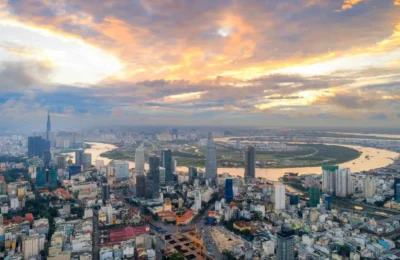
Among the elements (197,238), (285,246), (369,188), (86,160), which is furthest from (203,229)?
(86,160)

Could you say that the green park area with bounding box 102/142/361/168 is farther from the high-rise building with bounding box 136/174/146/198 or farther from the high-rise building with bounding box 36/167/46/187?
the high-rise building with bounding box 36/167/46/187

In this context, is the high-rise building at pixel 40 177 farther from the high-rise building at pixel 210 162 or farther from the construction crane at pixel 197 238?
the construction crane at pixel 197 238

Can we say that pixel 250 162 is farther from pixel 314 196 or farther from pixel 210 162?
pixel 314 196

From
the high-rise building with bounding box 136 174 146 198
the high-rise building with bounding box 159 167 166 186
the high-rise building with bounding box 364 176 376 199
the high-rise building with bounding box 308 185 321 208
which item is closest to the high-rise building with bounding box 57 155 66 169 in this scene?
the high-rise building with bounding box 159 167 166 186

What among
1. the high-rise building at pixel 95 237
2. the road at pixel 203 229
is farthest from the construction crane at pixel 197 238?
the high-rise building at pixel 95 237

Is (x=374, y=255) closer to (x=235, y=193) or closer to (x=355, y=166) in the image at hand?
(x=235, y=193)

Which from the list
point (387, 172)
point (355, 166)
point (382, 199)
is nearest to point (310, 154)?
point (355, 166)
